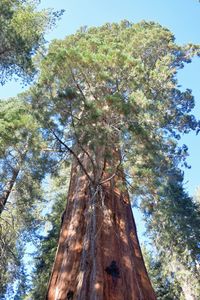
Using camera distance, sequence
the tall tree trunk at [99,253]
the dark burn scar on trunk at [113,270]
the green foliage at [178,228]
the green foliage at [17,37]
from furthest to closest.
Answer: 1. the green foliage at [178,228]
2. the green foliage at [17,37]
3. the dark burn scar on trunk at [113,270]
4. the tall tree trunk at [99,253]

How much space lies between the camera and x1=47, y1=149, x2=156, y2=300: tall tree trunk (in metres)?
5.37

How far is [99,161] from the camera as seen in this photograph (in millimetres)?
7926

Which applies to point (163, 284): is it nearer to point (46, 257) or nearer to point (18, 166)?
point (46, 257)

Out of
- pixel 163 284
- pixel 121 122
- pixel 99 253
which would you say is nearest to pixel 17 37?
pixel 121 122

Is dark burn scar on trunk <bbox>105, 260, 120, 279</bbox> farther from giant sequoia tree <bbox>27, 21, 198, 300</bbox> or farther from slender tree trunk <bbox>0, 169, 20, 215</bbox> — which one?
slender tree trunk <bbox>0, 169, 20, 215</bbox>

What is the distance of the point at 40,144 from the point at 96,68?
9.03ft

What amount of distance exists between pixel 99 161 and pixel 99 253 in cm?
253

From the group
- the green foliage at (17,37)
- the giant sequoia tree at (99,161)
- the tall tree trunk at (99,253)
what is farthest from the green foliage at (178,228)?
the green foliage at (17,37)

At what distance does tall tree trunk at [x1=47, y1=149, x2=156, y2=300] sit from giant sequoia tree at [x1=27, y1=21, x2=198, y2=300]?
0.02 metres

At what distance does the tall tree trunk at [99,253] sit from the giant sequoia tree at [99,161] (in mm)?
16

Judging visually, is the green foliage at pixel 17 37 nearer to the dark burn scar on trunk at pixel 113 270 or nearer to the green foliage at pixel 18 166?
the green foliage at pixel 18 166

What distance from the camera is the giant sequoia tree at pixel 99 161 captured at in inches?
222

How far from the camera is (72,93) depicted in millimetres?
7711

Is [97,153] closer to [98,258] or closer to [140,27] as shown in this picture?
[98,258]
